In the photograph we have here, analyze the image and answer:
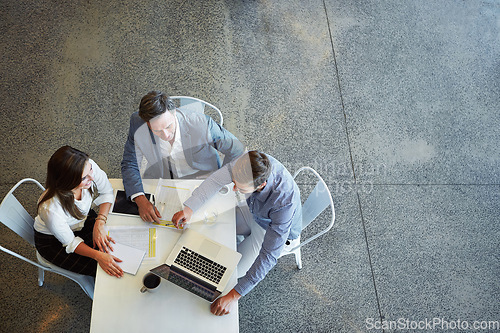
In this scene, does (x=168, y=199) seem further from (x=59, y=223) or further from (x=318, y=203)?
(x=318, y=203)

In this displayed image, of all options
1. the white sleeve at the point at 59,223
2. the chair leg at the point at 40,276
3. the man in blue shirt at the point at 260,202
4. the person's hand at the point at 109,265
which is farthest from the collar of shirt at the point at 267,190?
the chair leg at the point at 40,276

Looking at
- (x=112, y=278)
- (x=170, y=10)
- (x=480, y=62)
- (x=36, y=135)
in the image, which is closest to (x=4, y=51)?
(x=36, y=135)

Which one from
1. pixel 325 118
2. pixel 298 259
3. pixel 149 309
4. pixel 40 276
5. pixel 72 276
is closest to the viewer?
pixel 149 309

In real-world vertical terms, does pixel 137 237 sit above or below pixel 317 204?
above

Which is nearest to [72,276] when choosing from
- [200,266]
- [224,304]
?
[200,266]

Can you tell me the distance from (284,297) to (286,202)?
2.95ft

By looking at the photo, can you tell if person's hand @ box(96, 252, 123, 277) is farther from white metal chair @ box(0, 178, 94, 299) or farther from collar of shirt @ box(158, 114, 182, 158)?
collar of shirt @ box(158, 114, 182, 158)

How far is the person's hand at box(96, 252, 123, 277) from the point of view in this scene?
1.58 meters

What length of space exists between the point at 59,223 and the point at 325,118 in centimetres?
199

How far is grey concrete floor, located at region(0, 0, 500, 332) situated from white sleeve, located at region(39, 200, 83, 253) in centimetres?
65

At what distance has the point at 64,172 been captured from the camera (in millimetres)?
1566

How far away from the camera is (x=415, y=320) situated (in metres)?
2.34

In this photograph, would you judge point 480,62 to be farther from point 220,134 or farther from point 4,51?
point 4,51

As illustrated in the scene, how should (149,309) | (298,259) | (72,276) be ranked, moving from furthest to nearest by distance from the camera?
1. (298,259)
2. (72,276)
3. (149,309)
